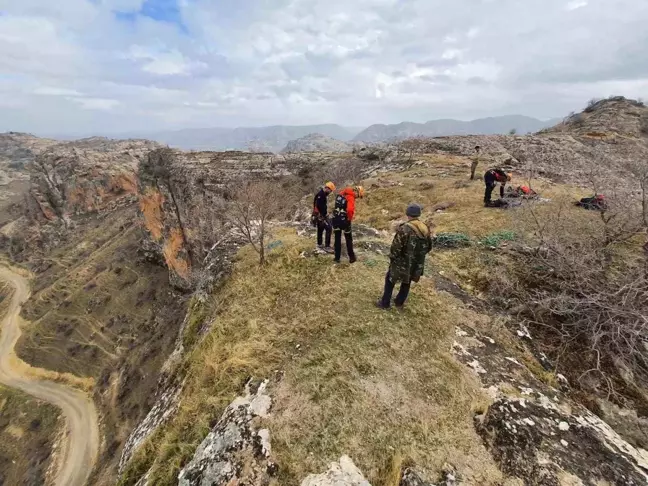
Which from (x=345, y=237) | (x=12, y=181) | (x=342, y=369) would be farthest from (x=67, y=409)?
(x=12, y=181)

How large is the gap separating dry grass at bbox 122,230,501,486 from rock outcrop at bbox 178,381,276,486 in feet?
0.71

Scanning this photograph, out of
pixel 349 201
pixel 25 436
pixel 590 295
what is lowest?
pixel 25 436

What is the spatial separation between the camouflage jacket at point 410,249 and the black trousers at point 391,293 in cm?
32

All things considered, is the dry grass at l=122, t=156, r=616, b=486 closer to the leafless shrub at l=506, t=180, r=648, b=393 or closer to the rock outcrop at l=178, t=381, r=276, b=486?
the rock outcrop at l=178, t=381, r=276, b=486

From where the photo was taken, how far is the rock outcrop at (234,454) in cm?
404

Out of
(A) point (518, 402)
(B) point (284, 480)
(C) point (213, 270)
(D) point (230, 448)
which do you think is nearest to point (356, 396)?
(B) point (284, 480)

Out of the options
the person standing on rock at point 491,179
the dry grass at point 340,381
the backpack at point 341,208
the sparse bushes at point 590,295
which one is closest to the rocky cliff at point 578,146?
the person standing on rock at point 491,179

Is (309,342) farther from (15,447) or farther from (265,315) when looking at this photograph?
(15,447)

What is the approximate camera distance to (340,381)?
5.30m

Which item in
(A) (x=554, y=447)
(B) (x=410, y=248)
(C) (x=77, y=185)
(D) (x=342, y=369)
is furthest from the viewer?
(C) (x=77, y=185)

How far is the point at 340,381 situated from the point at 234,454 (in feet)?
6.19

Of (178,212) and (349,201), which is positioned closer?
(349,201)

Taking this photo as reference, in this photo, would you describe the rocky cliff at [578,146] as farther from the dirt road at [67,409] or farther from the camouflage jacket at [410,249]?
the dirt road at [67,409]

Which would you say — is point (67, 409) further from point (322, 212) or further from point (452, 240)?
point (452, 240)
